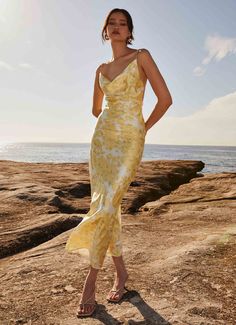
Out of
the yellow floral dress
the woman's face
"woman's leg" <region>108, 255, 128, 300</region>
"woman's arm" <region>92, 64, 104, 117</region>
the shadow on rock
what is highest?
the woman's face

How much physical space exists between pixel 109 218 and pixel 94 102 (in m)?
1.45

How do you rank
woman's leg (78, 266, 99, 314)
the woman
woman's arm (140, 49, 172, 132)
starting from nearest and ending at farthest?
1. woman's leg (78, 266, 99, 314)
2. the woman
3. woman's arm (140, 49, 172, 132)

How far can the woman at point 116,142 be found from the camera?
10.5ft

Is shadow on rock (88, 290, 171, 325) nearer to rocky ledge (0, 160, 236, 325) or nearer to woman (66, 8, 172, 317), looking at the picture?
rocky ledge (0, 160, 236, 325)

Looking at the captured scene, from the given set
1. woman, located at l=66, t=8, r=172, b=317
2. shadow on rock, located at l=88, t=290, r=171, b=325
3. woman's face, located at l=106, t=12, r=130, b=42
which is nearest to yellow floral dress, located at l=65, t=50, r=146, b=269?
woman, located at l=66, t=8, r=172, b=317

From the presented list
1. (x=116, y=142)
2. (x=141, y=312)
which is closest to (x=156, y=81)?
(x=116, y=142)

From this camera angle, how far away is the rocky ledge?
2.97 m

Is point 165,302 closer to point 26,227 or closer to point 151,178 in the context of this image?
point 26,227

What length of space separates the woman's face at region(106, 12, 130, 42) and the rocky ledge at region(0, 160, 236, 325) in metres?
2.42

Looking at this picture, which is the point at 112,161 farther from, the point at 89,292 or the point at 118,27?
the point at 118,27

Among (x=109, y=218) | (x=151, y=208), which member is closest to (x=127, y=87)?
(x=109, y=218)

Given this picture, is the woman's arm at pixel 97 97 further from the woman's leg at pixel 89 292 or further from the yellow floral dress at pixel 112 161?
the woman's leg at pixel 89 292

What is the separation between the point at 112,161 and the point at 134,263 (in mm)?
1397

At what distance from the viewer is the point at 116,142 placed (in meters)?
3.33
